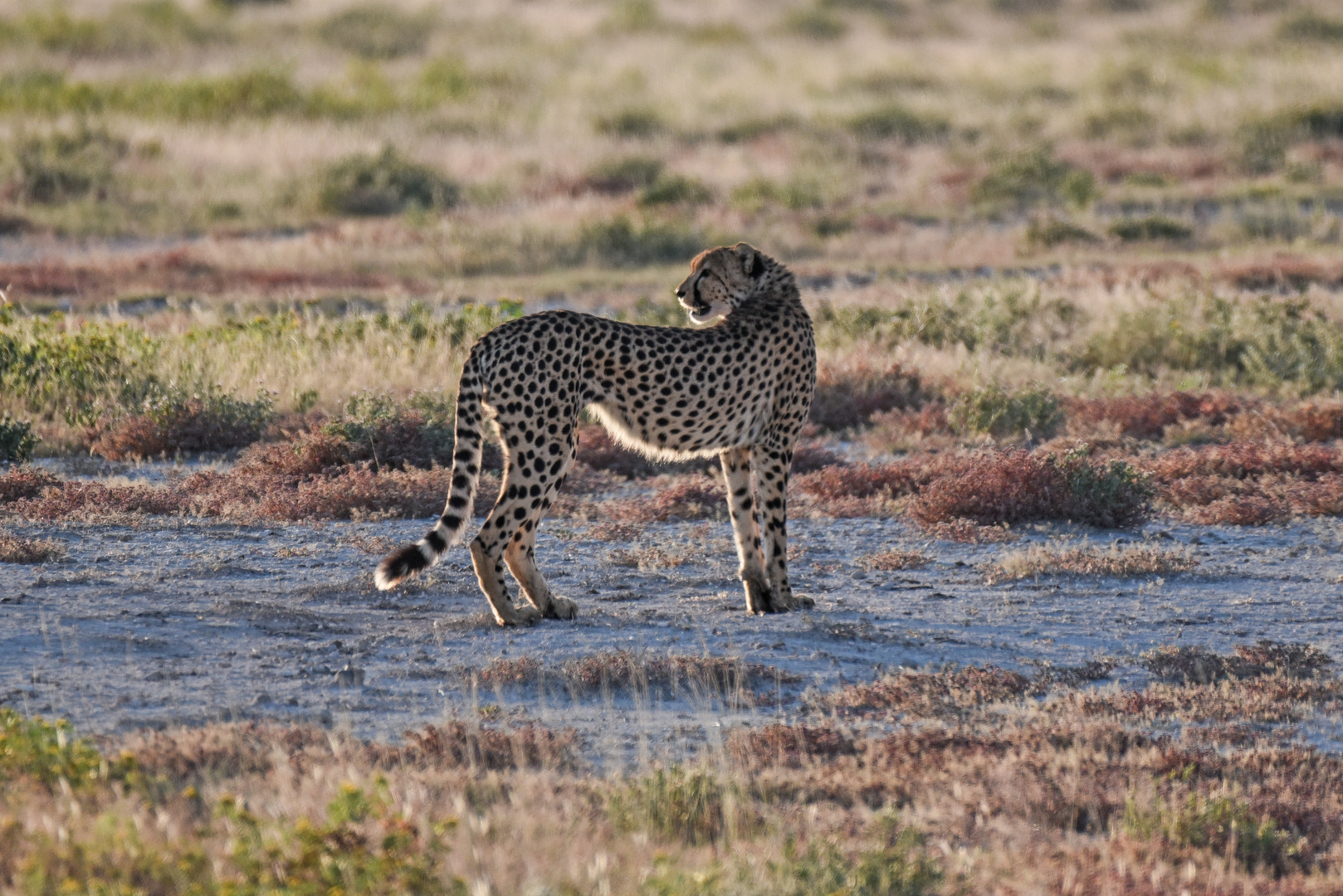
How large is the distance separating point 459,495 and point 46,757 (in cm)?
224

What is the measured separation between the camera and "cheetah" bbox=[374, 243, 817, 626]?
660 centimetres

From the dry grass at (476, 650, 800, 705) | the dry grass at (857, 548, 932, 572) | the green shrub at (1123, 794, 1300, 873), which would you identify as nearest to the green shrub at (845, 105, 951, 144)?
the dry grass at (857, 548, 932, 572)

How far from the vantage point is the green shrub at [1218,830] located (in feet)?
14.7

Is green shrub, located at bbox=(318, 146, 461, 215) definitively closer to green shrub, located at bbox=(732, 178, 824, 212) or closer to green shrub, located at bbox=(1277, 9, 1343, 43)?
green shrub, located at bbox=(732, 178, 824, 212)

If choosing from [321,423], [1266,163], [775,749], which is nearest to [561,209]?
[1266,163]

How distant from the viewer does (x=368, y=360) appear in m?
12.3

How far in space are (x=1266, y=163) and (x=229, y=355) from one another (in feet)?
63.5

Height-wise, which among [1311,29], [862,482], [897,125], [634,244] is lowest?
[634,244]

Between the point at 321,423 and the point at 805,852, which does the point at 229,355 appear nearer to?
the point at 321,423

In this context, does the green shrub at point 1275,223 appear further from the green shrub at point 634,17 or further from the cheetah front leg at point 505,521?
the green shrub at point 634,17

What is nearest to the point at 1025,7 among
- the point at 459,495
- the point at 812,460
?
the point at 812,460

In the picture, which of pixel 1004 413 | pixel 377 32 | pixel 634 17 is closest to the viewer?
pixel 1004 413

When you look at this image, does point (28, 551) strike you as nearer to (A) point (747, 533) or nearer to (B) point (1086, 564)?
(A) point (747, 533)

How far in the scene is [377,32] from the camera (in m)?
46.9
